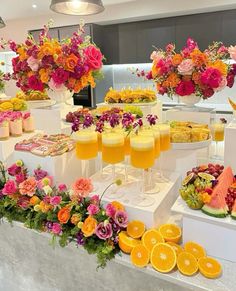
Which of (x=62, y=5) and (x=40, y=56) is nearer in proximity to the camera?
(x=40, y=56)

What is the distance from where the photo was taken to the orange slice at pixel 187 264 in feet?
3.18

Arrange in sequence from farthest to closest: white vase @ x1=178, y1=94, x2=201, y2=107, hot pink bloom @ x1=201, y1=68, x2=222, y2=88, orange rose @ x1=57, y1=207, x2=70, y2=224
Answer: white vase @ x1=178, y1=94, x2=201, y2=107, hot pink bloom @ x1=201, y1=68, x2=222, y2=88, orange rose @ x1=57, y1=207, x2=70, y2=224

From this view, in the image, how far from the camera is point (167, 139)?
135 centimetres

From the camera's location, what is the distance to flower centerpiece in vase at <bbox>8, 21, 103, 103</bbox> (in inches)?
70.7

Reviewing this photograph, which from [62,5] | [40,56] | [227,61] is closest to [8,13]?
[62,5]

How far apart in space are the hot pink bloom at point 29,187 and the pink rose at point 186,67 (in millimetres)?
1080

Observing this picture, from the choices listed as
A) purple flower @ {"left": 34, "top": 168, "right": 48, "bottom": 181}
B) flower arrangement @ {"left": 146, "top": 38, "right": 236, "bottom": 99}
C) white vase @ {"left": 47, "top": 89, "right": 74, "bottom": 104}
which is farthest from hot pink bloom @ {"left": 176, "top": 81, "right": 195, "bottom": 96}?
purple flower @ {"left": 34, "top": 168, "right": 48, "bottom": 181}

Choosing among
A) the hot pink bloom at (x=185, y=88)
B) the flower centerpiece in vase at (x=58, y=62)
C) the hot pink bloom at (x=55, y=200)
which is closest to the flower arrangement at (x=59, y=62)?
the flower centerpiece in vase at (x=58, y=62)

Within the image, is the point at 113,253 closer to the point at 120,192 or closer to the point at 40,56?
the point at 120,192

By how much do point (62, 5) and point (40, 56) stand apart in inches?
34.4

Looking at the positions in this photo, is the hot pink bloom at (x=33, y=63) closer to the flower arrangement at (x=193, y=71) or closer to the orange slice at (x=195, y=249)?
the flower arrangement at (x=193, y=71)

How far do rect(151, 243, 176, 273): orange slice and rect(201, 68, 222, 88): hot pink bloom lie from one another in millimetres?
1071

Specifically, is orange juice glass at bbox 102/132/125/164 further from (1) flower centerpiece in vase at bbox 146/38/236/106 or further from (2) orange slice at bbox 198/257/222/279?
(1) flower centerpiece in vase at bbox 146/38/236/106

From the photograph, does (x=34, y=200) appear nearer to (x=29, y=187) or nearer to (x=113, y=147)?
(x=29, y=187)
